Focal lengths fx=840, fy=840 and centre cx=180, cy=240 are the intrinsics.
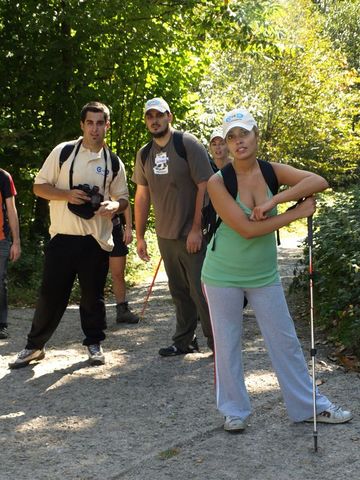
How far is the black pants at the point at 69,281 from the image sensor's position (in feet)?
22.1

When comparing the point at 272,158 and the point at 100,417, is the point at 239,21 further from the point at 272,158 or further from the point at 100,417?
the point at 272,158

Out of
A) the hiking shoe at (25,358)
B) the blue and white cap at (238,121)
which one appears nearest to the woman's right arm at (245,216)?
the blue and white cap at (238,121)

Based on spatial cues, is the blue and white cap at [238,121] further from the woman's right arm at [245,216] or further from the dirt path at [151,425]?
the dirt path at [151,425]

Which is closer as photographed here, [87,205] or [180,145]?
[87,205]

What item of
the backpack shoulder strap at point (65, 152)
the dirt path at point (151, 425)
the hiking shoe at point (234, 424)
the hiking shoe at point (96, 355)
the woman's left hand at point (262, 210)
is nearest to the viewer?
the dirt path at point (151, 425)

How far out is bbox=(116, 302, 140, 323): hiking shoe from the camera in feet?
29.8

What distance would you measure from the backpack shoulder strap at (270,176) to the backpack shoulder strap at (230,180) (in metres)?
0.18

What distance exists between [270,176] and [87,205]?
2.09 m

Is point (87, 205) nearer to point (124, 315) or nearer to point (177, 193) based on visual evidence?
point (177, 193)

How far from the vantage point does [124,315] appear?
9094 millimetres

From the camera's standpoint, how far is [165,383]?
6.42m

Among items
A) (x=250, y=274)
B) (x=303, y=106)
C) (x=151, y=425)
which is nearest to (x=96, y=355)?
(x=151, y=425)

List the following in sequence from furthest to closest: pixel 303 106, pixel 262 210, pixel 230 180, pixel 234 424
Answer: pixel 303 106
pixel 234 424
pixel 230 180
pixel 262 210

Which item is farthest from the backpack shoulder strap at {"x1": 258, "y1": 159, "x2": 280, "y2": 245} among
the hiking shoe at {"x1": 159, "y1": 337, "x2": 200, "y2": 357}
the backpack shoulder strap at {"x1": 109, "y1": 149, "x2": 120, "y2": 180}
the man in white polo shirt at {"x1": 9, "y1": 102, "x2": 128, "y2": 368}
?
the hiking shoe at {"x1": 159, "y1": 337, "x2": 200, "y2": 357}
